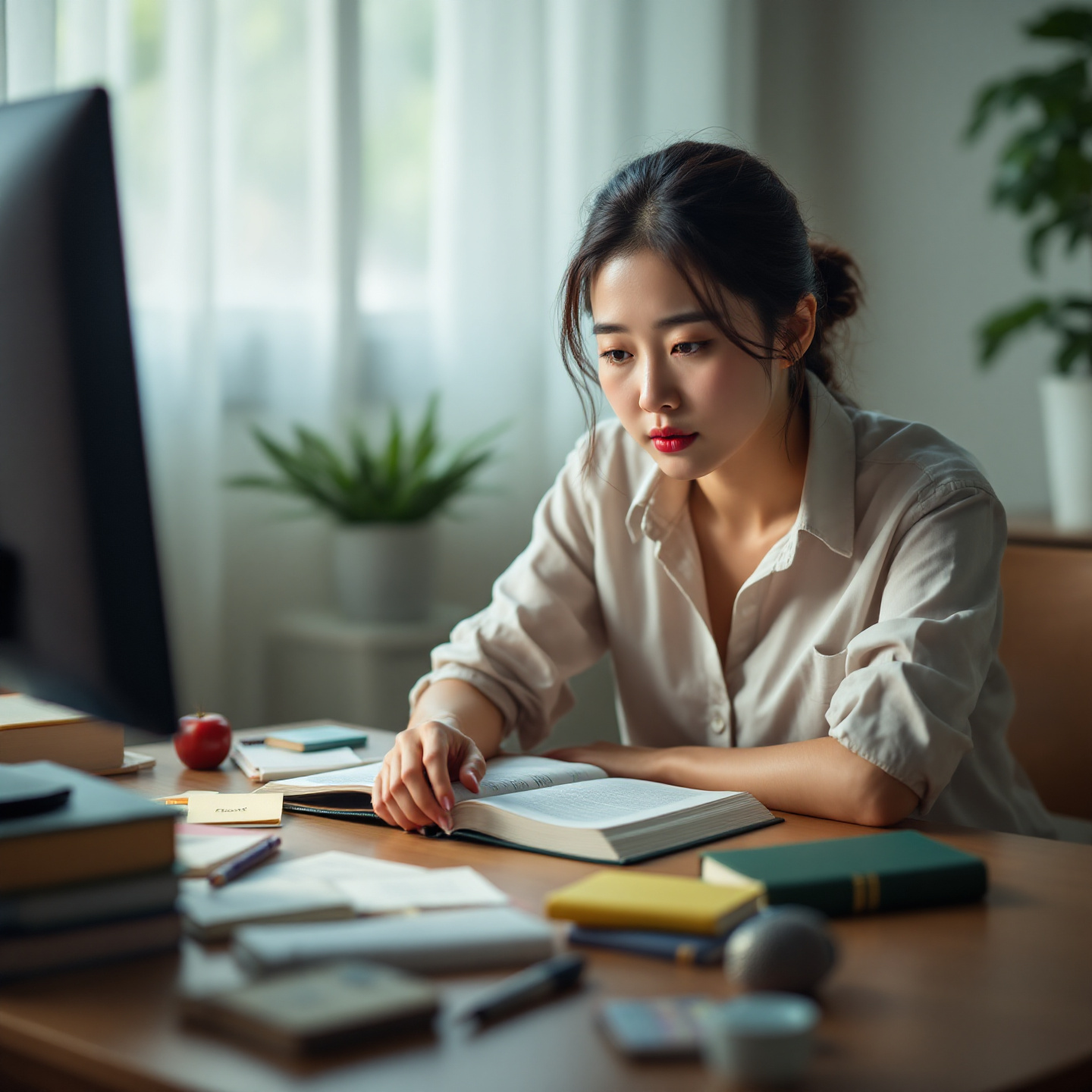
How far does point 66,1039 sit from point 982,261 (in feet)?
9.51

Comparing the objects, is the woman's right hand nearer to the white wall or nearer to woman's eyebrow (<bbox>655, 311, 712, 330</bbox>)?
woman's eyebrow (<bbox>655, 311, 712, 330</bbox>)

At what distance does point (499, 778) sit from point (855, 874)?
1.36ft

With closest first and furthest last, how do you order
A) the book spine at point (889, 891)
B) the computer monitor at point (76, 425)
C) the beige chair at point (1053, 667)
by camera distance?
the computer monitor at point (76, 425) < the book spine at point (889, 891) < the beige chair at point (1053, 667)

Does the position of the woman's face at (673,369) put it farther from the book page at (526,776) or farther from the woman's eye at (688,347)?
the book page at (526,776)

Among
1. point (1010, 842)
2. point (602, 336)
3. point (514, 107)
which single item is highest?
point (514, 107)

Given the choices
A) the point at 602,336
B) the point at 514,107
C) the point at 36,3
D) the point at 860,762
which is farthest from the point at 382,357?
the point at 860,762

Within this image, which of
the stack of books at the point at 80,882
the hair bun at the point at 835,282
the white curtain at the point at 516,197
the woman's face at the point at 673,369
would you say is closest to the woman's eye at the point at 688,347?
the woman's face at the point at 673,369

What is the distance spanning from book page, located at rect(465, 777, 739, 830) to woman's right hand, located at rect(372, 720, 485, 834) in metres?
0.04

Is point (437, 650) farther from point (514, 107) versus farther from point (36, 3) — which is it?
point (514, 107)

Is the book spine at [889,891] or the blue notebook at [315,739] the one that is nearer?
the book spine at [889,891]

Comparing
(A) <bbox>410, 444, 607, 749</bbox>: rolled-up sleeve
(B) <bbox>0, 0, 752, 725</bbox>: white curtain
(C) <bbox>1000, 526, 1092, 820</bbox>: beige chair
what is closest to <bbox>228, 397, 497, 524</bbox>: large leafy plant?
(B) <bbox>0, 0, 752, 725</bbox>: white curtain

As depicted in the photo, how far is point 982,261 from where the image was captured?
10.2 feet

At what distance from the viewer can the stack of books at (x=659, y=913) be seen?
0.80 meters

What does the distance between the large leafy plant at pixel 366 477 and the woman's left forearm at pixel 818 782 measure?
1.47 meters
